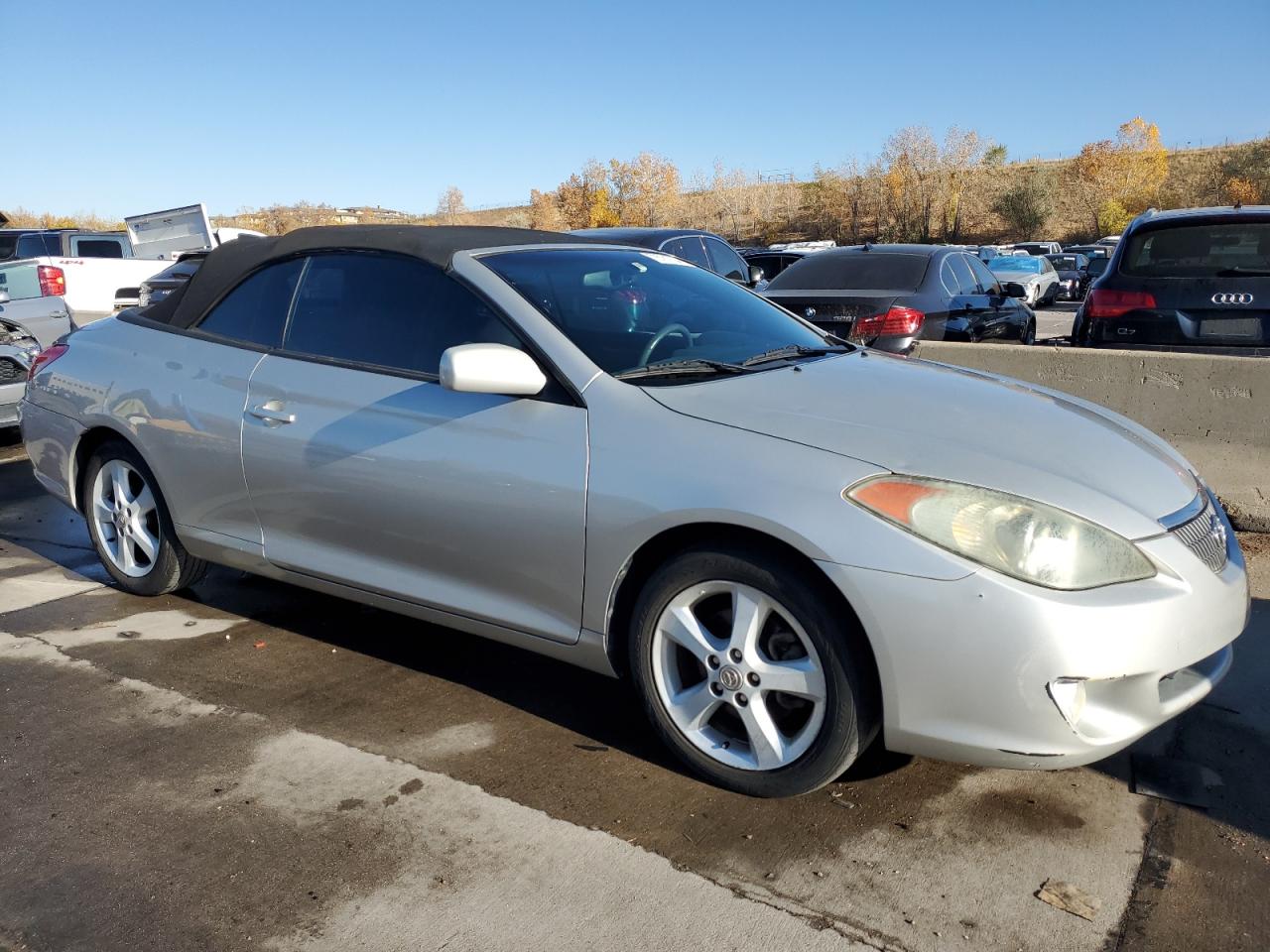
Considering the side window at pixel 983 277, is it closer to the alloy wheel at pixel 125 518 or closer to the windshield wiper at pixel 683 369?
the windshield wiper at pixel 683 369

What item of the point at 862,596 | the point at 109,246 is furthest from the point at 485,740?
the point at 109,246

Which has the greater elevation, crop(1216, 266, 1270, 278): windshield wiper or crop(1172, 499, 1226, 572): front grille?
crop(1216, 266, 1270, 278): windshield wiper

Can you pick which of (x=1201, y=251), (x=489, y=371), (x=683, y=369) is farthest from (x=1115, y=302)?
(x=489, y=371)

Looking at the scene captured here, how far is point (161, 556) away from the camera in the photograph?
4684mm

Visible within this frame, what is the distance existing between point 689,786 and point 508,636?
781 mm

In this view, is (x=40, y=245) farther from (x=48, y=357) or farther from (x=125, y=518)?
(x=125, y=518)

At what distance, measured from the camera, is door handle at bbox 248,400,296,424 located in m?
3.92

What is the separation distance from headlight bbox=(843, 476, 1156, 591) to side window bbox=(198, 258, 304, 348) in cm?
251

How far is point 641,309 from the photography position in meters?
3.87

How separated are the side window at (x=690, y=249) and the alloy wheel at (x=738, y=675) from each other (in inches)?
268

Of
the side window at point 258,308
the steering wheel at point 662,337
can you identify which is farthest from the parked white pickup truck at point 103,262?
the steering wheel at point 662,337

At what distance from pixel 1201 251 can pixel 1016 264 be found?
68.2 feet

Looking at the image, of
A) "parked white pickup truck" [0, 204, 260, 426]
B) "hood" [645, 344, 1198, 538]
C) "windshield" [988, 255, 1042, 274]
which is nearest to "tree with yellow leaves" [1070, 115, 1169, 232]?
"windshield" [988, 255, 1042, 274]

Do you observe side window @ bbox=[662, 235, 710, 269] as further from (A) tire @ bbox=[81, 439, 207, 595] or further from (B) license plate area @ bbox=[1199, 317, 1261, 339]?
(A) tire @ bbox=[81, 439, 207, 595]
